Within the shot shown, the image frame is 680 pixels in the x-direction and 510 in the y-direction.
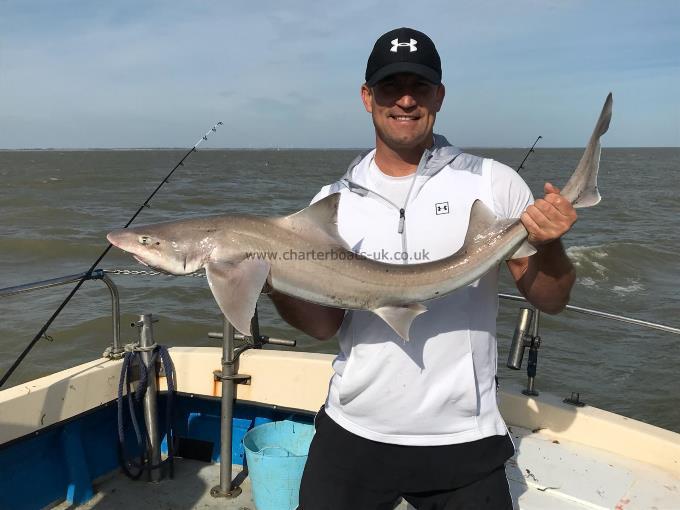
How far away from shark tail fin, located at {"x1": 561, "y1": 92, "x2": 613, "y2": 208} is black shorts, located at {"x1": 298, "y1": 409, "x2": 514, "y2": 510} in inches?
39.2

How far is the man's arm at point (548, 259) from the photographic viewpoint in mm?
2281

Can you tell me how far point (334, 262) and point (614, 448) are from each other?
7.95ft

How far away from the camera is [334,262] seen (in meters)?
2.52

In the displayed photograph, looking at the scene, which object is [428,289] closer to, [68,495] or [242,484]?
[242,484]

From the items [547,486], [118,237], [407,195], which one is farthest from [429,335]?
[547,486]

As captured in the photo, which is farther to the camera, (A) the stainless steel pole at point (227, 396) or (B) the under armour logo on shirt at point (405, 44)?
(A) the stainless steel pole at point (227, 396)

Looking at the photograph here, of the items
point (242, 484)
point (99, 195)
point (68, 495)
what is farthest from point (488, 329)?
point (99, 195)

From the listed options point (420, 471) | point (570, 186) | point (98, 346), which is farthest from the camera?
point (98, 346)

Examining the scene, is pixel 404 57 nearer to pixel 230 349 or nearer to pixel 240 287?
pixel 240 287

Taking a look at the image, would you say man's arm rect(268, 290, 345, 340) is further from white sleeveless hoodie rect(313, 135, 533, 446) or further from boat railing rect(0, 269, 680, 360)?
boat railing rect(0, 269, 680, 360)

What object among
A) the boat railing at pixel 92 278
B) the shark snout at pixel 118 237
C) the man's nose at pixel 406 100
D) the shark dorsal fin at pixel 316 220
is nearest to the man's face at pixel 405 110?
the man's nose at pixel 406 100

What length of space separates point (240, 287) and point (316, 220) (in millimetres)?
406

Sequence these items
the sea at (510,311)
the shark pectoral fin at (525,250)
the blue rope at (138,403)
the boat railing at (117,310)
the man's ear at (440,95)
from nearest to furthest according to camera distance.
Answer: the shark pectoral fin at (525,250), the man's ear at (440,95), the boat railing at (117,310), the blue rope at (138,403), the sea at (510,311)

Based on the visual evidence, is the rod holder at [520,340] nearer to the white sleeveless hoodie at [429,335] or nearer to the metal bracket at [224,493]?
the white sleeveless hoodie at [429,335]
